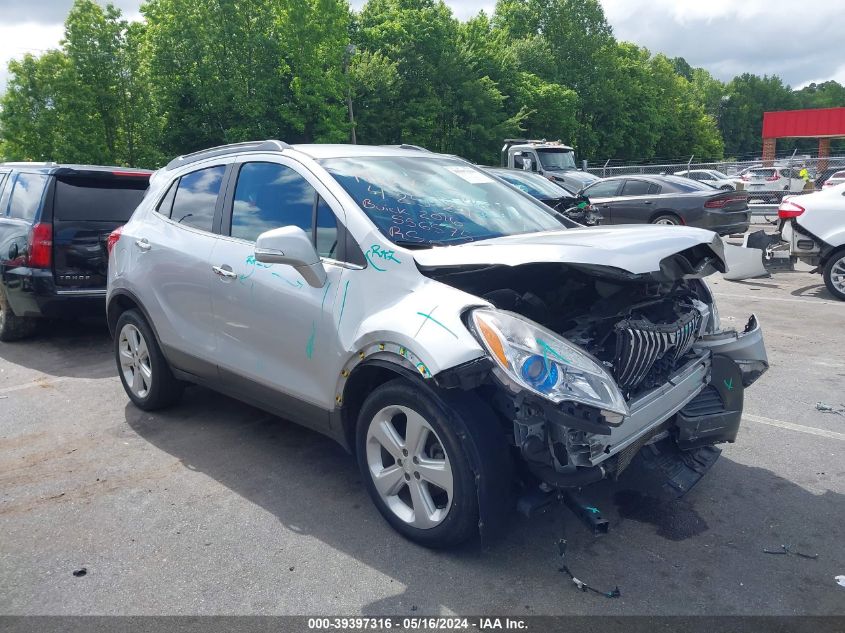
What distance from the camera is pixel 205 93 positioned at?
29656 mm

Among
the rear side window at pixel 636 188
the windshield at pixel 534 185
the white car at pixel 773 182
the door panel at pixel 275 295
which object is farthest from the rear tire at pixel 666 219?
the door panel at pixel 275 295

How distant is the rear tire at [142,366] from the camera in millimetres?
4953

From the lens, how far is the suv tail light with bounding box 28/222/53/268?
692cm

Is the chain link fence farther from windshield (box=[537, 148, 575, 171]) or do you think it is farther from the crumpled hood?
the crumpled hood

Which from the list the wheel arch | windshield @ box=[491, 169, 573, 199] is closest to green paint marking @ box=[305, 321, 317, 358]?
windshield @ box=[491, 169, 573, 199]

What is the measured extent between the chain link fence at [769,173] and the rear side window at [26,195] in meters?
16.3

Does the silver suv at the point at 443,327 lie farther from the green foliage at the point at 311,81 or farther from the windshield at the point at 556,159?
the green foliage at the point at 311,81

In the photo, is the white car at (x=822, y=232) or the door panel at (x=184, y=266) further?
the white car at (x=822, y=232)

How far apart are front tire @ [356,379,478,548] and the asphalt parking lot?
5.8 inches

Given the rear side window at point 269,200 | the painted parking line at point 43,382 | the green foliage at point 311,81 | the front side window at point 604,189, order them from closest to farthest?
1. the rear side window at point 269,200
2. the painted parking line at point 43,382
3. the front side window at point 604,189
4. the green foliage at point 311,81

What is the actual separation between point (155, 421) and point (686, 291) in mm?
3772

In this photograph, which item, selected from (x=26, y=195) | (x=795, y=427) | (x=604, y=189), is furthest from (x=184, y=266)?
(x=604, y=189)

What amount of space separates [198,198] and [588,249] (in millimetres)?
2761

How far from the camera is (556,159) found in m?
22.5
